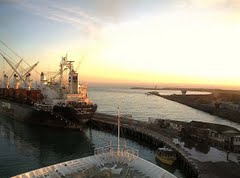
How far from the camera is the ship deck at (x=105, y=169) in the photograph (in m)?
17.2

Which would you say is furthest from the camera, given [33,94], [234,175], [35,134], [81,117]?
[33,94]

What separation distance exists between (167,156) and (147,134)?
13705mm

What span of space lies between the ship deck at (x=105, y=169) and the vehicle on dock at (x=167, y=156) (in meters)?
14.7

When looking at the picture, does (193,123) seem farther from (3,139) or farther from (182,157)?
(3,139)

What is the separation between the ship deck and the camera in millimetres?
17156

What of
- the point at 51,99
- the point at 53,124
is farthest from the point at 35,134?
the point at 51,99

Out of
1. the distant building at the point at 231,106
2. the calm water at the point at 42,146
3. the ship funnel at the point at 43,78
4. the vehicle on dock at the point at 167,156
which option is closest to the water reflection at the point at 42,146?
the calm water at the point at 42,146

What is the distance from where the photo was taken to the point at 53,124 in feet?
185

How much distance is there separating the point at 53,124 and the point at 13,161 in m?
22.1

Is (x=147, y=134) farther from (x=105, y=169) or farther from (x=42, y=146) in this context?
(x=105, y=169)

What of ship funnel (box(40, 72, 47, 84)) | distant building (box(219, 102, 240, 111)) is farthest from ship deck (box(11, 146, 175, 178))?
distant building (box(219, 102, 240, 111))

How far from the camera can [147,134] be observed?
47969 millimetres

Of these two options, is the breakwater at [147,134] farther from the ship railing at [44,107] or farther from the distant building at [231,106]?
the distant building at [231,106]

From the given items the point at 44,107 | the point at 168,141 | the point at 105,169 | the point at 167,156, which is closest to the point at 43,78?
the point at 44,107
